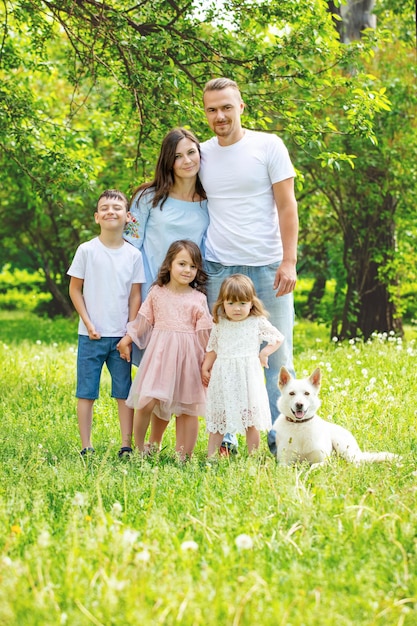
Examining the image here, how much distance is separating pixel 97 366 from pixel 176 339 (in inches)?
26.1

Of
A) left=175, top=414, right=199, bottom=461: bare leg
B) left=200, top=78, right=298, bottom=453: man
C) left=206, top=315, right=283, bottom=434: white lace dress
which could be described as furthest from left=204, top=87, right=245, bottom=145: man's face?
left=175, top=414, right=199, bottom=461: bare leg

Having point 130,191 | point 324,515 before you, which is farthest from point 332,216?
point 324,515

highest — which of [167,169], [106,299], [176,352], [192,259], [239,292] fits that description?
[167,169]

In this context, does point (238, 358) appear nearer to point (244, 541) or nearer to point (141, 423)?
point (141, 423)

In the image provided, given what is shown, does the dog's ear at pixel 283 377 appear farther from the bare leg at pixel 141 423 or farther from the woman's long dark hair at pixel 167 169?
the woman's long dark hair at pixel 167 169

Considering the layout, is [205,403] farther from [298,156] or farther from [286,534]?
[298,156]

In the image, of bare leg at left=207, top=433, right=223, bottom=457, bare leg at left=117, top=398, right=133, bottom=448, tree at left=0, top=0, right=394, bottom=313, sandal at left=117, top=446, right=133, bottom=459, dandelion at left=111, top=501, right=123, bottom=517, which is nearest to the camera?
dandelion at left=111, top=501, right=123, bottom=517

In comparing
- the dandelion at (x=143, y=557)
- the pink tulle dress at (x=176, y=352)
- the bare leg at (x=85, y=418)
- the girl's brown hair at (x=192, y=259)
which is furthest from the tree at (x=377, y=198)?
the dandelion at (x=143, y=557)

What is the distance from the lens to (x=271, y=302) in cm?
565

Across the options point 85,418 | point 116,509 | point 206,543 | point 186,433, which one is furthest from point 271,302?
point 206,543

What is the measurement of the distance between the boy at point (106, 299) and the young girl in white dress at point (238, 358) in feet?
2.48

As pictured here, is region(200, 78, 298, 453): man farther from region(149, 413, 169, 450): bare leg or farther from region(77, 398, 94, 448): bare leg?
region(77, 398, 94, 448): bare leg

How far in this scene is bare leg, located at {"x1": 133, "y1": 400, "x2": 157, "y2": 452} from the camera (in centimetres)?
582

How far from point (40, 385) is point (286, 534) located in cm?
567
